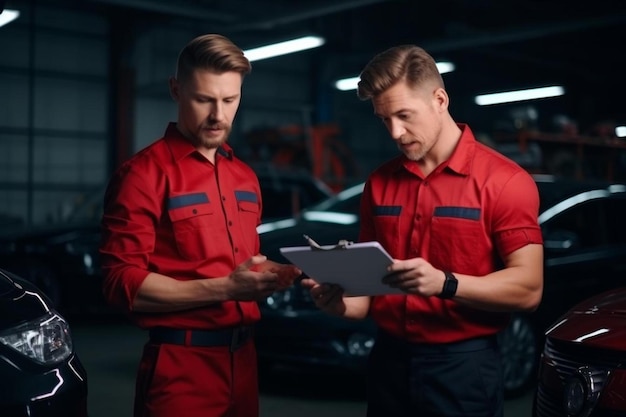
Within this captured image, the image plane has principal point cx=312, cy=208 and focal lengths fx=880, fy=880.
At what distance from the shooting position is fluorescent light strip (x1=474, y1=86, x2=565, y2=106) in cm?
2231

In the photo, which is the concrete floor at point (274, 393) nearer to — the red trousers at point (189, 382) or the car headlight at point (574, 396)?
the car headlight at point (574, 396)

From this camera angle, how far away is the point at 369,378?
2459 mm

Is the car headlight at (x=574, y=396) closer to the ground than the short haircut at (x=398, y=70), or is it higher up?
closer to the ground

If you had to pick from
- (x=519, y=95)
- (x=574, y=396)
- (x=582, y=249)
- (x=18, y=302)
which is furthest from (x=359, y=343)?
(x=519, y=95)

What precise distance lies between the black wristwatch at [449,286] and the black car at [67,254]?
20.6 ft

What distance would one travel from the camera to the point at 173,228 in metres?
2.39

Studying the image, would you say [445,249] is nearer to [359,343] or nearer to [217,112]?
[217,112]

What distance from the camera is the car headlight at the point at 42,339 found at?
2.59 meters

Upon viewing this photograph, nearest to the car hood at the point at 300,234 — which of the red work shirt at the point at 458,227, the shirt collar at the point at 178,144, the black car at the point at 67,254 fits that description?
the black car at the point at 67,254

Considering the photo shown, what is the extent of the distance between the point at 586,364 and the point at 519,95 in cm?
2166

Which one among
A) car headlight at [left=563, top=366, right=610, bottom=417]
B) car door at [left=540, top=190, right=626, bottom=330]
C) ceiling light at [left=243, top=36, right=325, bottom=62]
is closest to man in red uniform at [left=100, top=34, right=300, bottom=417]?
car headlight at [left=563, top=366, right=610, bottom=417]

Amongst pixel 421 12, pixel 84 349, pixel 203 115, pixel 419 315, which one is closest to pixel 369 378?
pixel 419 315

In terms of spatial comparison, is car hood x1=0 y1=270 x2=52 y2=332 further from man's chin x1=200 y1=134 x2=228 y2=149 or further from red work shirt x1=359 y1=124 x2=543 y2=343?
red work shirt x1=359 y1=124 x2=543 y2=343

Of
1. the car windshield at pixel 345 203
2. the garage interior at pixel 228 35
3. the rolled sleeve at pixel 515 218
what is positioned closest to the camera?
the rolled sleeve at pixel 515 218
